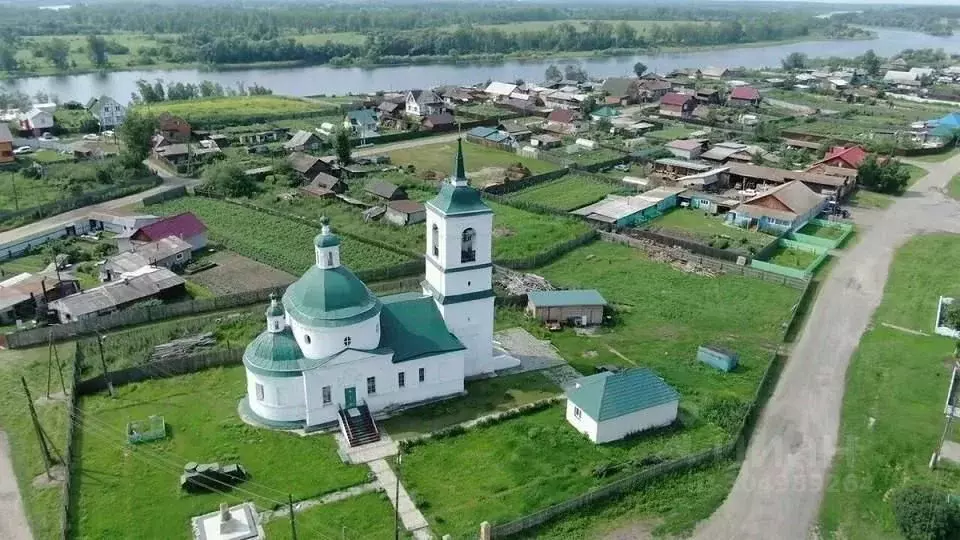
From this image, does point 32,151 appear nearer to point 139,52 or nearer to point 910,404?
point 910,404

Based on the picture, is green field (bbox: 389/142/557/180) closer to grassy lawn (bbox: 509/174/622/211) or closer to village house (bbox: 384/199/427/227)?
grassy lawn (bbox: 509/174/622/211)

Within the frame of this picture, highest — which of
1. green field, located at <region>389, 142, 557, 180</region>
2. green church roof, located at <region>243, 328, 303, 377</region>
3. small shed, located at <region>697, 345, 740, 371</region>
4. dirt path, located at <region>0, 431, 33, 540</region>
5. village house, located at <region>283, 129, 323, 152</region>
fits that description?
village house, located at <region>283, 129, 323, 152</region>

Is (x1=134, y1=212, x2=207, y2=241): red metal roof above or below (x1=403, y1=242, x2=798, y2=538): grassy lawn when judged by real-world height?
above

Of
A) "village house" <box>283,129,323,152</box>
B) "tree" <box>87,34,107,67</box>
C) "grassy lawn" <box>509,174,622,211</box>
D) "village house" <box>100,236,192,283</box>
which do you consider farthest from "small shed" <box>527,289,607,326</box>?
"tree" <box>87,34,107,67</box>

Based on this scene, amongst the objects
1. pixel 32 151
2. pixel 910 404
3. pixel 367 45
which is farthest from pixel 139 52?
pixel 910 404

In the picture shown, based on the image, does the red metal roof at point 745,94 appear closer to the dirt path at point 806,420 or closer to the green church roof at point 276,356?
the dirt path at point 806,420

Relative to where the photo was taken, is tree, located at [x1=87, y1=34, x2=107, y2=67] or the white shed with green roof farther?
tree, located at [x1=87, y1=34, x2=107, y2=67]

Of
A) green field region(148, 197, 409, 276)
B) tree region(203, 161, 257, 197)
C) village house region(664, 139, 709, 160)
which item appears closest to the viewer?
green field region(148, 197, 409, 276)

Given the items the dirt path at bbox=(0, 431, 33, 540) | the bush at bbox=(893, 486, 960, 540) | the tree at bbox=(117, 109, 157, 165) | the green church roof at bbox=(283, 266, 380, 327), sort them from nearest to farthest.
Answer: the bush at bbox=(893, 486, 960, 540) < the dirt path at bbox=(0, 431, 33, 540) < the green church roof at bbox=(283, 266, 380, 327) < the tree at bbox=(117, 109, 157, 165)
